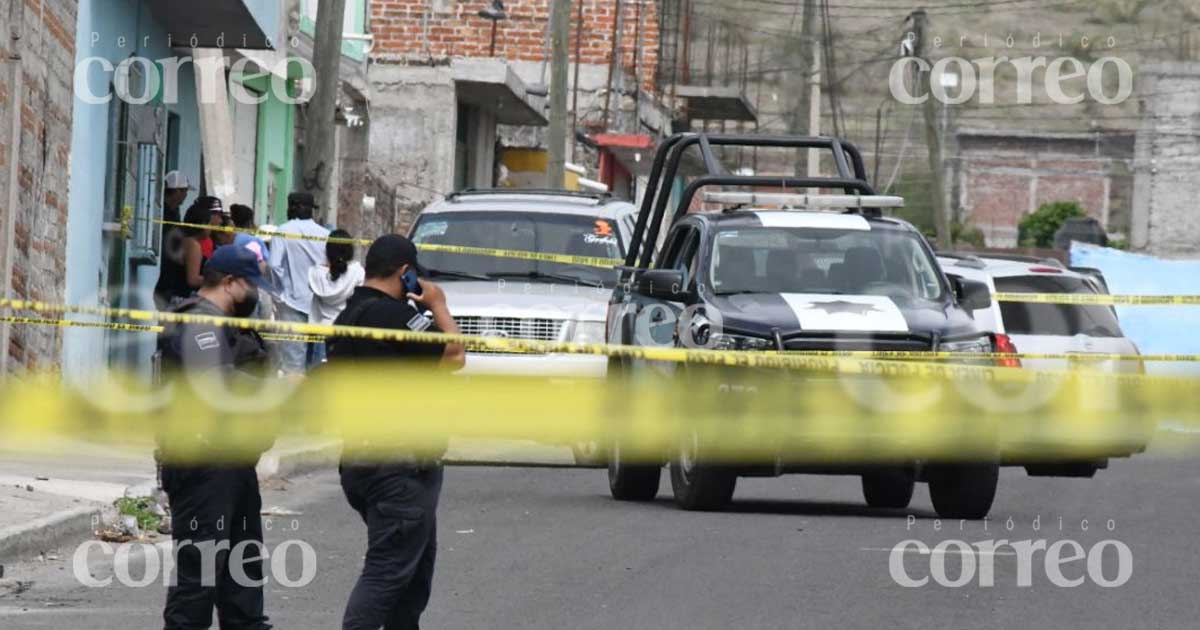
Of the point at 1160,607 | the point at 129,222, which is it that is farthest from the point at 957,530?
the point at 129,222

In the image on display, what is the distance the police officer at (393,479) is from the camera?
8250 mm

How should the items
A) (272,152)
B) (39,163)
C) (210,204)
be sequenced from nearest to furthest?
1. (39,163)
2. (210,204)
3. (272,152)

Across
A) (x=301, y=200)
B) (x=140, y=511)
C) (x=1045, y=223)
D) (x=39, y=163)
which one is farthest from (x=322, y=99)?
(x=1045, y=223)

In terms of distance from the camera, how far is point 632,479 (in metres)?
15.1

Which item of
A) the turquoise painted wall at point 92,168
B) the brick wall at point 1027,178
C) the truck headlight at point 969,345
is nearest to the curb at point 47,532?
the truck headlight at point 969,345

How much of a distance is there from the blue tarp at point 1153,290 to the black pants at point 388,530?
23.3 metres

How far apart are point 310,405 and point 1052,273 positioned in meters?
11.1

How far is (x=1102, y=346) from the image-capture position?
18.7 metres

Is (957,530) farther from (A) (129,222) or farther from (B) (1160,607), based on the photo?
(A) (129,222)

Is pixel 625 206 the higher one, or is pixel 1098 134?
pixel 1098 134

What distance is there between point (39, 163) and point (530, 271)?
3.78m

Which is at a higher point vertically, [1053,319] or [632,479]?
[1053,319]

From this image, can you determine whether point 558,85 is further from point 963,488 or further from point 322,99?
point 963,488

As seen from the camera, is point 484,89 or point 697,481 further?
point 484,89
